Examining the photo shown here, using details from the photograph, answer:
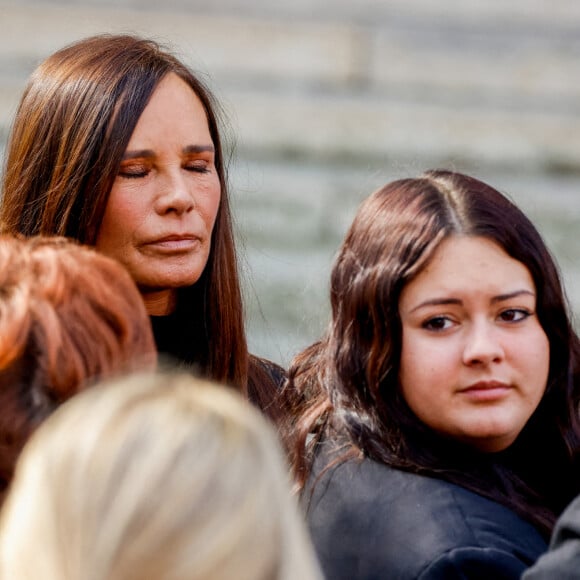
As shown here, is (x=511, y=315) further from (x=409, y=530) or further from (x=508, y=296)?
(x=409, y=530)

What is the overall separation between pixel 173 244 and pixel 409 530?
79cm

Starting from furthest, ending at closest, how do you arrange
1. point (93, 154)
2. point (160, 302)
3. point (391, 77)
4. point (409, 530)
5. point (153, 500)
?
point (391, 77), point (160, 302), point (93, 154), point (409, 530), point (153, 500)

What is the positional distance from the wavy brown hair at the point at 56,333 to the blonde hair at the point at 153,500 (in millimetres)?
240

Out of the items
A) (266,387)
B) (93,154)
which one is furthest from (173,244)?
(266,387)

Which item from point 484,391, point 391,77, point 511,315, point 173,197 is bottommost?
point 484,391

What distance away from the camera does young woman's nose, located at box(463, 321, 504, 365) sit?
231cm

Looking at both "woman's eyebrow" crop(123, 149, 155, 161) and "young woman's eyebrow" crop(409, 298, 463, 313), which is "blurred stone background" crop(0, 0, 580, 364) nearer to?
"woman's eyebrow" crop(123, 149, 155, 161)

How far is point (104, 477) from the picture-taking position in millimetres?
1359

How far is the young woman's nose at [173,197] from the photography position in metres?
2.66

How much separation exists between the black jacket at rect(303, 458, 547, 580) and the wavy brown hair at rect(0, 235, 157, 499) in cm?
55

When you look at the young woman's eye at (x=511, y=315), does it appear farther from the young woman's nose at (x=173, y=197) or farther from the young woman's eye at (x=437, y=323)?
the young woman's nose at (x=173, y=197)

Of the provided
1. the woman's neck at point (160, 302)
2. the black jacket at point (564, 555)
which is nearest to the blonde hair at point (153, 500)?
the black jacket at point (564, 555)

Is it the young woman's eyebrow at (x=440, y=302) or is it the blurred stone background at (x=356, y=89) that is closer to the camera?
the young woman's eyebrow at (x=440, y=302)

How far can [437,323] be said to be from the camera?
7.73 feet
